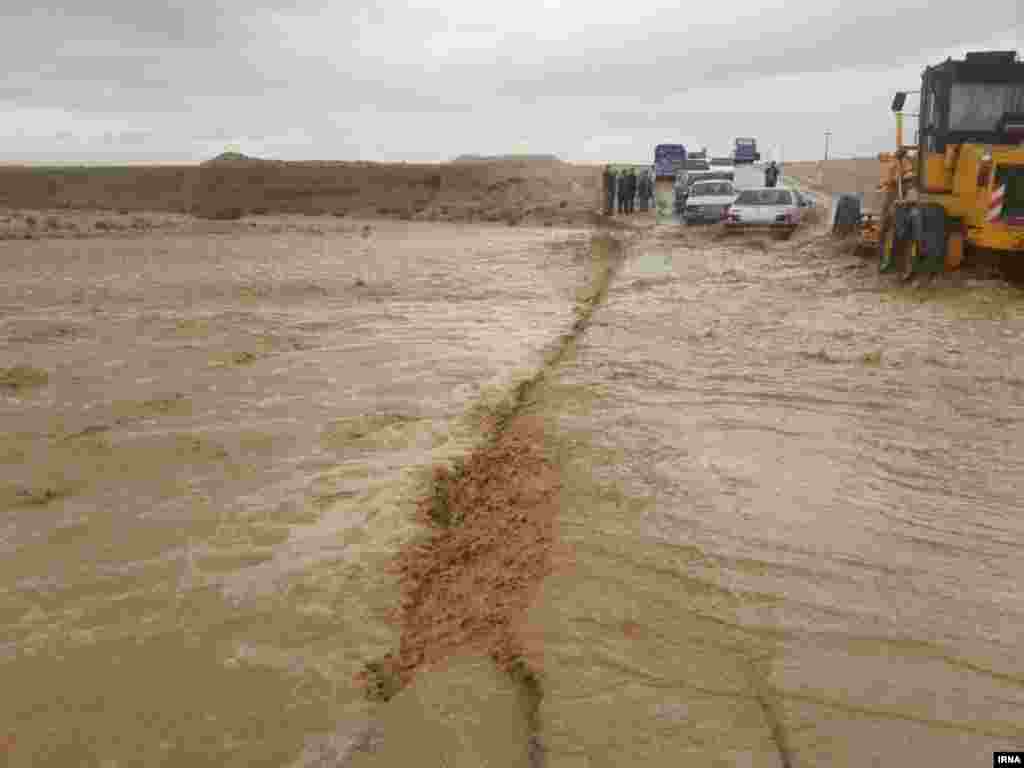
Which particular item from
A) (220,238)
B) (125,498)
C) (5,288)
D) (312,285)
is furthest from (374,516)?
(220,238)

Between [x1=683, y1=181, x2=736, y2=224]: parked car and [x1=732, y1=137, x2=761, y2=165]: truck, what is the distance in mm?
19843

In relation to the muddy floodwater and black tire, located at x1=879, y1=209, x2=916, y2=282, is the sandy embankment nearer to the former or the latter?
black tire, located at x1=879, y1=209, x2=916, y2=282

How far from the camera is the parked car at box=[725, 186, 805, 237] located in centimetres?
1925

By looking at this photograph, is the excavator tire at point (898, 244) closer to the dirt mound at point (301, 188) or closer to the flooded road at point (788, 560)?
the flooded road at point (788, 560)

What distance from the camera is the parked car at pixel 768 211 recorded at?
19.2 metres

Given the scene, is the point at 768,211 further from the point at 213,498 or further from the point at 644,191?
the point at 213,498

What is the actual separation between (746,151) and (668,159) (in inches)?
257

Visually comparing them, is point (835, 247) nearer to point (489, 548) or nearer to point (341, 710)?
point (489, 548)

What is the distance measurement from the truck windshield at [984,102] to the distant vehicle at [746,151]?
1261 inches

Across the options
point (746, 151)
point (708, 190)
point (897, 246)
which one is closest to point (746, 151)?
point (746, 151)

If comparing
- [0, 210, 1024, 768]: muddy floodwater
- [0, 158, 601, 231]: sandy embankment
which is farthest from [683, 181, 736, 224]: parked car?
[0, 210, 1024, 768]: muddy floodwater

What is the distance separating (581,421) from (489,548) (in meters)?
2.05

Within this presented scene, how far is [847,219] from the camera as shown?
17.5m

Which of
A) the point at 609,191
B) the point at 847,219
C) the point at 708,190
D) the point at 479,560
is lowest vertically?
the point at 479,560
